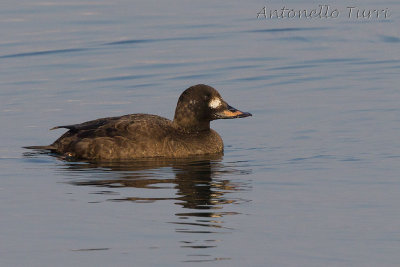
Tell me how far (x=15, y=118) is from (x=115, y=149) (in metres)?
2.79

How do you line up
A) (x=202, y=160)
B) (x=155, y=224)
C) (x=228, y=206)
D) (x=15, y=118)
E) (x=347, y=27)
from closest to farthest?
1. (x=155, y=224)
2. (x=228, y=206)
3. (x=202, y=160)
4. (x=15, y=118)
5. (x=347, y=27)

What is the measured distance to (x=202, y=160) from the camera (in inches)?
529

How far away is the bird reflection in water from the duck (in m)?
0.20

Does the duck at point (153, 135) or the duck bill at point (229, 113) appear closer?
the duck at point (153, 135)

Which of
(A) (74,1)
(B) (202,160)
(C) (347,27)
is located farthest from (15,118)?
(A) (74,1)

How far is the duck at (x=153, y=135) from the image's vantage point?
44.3 ft

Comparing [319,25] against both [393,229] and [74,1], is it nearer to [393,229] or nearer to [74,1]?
[74,1]

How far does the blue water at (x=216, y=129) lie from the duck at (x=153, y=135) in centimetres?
29

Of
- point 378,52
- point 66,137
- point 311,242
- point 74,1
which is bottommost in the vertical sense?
point 311,242

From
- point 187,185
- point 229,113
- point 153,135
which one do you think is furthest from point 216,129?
point 187,185

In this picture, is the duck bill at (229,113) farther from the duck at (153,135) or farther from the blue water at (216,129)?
the blue water at (216,129)

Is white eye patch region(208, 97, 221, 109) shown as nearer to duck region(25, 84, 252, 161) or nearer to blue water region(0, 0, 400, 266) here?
duck region(25, 84, 252, 161)

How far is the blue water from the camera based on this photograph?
9.33m

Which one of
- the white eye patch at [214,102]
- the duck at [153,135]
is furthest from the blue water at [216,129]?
the white eye patch at [214,102]
